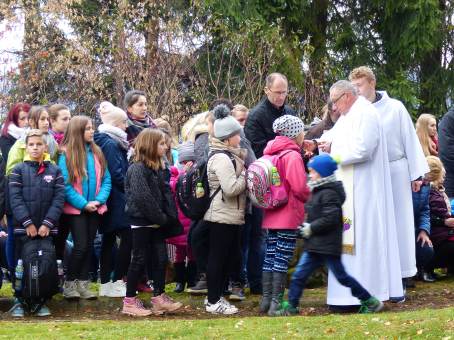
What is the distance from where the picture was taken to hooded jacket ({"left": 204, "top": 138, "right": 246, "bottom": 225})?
10773 mm

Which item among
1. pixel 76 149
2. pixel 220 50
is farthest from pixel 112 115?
pixel 220 50

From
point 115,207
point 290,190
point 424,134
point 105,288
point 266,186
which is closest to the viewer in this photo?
point 266,186

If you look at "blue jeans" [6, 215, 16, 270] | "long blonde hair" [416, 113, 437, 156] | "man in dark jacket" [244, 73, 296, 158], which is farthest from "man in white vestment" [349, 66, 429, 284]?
"blue jeans" [6, 215, 16, 270]

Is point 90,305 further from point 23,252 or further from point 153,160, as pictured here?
point 153,160

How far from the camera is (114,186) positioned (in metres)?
11.9

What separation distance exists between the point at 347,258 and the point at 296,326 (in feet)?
5.62

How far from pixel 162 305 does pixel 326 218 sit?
223cm

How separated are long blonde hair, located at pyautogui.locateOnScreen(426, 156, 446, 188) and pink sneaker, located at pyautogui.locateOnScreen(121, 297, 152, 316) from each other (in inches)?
164

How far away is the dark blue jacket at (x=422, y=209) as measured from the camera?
12656 mm

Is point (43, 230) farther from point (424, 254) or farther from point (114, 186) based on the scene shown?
point (424, 254)

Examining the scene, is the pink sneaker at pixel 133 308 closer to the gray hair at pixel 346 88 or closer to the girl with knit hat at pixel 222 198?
the girl with knit hat at pixel 222 198

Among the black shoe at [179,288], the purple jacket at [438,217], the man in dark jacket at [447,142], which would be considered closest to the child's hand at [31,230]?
the black shoe at [179,288]

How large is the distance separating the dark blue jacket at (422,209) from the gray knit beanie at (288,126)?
244 centimetres

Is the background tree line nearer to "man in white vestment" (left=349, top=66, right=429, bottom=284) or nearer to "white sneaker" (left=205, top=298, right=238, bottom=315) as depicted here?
"man in white vestment" (left=349, top=66, right=429, bottom=284)
